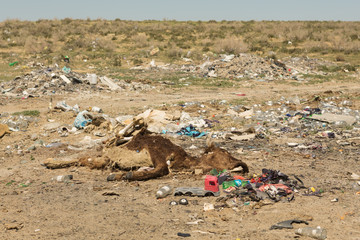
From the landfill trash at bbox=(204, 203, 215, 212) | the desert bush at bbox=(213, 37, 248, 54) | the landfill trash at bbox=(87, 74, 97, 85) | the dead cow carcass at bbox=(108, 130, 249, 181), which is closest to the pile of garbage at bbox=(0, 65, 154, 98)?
the landfill trash at bbox=(87, 74, 97, 85)

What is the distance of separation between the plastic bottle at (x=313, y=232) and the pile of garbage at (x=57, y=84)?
1086 centimetres

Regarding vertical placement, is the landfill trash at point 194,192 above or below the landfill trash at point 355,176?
below

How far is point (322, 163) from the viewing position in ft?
21.8

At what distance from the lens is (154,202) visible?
5.14 m

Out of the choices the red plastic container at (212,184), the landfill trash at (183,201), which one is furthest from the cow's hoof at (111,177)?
the red plastic container at (212,184)

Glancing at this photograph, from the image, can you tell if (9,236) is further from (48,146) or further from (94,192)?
(48,146)

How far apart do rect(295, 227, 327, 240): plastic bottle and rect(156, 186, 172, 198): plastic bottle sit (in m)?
1.87

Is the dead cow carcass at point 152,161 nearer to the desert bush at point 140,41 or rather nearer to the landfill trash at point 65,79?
the landfill trash at point 65,79

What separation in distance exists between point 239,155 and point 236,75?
10411mm

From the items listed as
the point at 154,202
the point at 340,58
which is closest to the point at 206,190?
the point at 154,202

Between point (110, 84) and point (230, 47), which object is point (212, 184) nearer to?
point (110, 84)

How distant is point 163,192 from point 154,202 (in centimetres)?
20

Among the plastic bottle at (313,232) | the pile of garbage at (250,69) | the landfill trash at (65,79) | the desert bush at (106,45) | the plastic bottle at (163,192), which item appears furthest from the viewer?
the desert bush at (106,45)

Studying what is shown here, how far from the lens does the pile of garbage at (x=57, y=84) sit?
13398 mm
